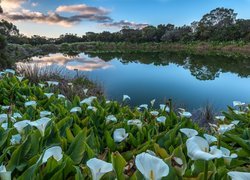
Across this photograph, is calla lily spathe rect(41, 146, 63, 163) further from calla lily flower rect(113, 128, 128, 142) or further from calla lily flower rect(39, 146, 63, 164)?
calla lily flower rect(113, 128, 128, 142)

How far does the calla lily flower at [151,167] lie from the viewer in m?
0.96

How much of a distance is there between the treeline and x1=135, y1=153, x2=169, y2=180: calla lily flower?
3872 cm

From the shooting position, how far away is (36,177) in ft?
4.16

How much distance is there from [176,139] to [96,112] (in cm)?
88

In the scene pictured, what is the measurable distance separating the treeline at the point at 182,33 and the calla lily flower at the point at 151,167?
38720 millimetres

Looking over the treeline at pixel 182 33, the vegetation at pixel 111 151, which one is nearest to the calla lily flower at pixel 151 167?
the vegetation at pixel 111 151

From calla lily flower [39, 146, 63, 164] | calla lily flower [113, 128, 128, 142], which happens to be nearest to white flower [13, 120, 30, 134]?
calla lily flower [39, 146, 63, 164]

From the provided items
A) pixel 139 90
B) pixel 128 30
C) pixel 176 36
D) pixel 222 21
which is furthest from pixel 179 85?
pixel 128 30

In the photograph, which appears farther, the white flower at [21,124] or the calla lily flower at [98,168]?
the white flower at [21,124]

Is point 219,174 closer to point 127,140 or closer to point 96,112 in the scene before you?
point 127,140

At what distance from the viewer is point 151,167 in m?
0.96

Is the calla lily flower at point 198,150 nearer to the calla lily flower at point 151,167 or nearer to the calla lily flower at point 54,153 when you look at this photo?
the calla lily flower at point 151,167

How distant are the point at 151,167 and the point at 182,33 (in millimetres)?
50456

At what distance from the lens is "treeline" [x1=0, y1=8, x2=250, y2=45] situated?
135 ft
